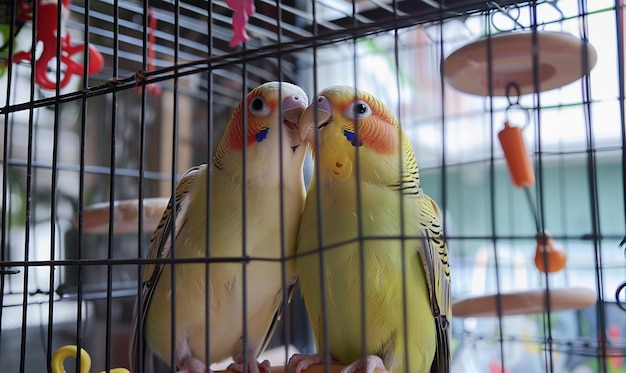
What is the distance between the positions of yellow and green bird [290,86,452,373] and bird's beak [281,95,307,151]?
0.11 ft

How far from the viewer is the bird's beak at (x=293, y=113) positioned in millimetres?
860

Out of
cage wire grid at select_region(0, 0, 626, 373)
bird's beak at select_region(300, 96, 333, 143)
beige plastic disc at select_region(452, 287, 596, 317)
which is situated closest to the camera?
bird's beak at select_region(300, 96, 333, 143)

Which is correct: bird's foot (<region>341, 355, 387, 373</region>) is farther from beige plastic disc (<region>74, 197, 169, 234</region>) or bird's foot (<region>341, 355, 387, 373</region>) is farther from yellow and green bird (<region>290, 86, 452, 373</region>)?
beige plastic disc (<region>74, 197, 169, 234</region>)

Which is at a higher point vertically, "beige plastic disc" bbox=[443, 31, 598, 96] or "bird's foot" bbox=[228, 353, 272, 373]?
"beige plastic disc" bbox=[443, 31, 598, 96]

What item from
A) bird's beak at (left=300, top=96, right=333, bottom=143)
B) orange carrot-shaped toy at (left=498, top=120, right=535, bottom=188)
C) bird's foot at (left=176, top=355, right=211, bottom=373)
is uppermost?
bird's beak at (left=300, top=96, right=333, bottom=143)

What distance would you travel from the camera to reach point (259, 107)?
870 millimetres

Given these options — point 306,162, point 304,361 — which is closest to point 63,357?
point 304,361

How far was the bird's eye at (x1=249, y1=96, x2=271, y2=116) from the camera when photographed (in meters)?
0.87

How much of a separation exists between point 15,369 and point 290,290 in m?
0.86

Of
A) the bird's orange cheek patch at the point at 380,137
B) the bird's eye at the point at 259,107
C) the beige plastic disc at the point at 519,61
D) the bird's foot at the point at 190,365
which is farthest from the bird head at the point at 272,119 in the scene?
the bird's foot at the point at 190,365

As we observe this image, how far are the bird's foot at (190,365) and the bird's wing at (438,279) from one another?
0.38 metres

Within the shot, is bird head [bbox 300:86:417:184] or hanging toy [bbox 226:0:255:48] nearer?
hanging toy [bbox 226:0:255:48]

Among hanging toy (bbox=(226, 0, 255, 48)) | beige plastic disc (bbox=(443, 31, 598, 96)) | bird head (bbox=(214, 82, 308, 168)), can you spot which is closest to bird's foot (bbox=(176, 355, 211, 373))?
bird head (bbox=(214, 82, 308, 168))

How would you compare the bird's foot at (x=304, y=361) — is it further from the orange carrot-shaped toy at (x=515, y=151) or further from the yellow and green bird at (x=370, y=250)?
the orange carrot-shaped toy at (x=515, y=151)
